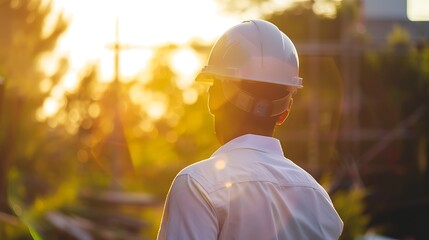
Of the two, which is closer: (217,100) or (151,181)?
(217,100)

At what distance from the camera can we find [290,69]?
352 centimetres

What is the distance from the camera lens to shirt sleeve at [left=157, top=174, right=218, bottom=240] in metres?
3.07

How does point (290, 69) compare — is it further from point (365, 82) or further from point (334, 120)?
point (365, 82)

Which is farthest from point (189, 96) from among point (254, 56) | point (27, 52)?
point (254, 56)

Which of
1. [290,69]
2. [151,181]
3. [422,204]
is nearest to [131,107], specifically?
[151,181]

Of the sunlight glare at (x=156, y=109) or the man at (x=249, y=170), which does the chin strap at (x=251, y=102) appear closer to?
the man at (x=249, y=170)

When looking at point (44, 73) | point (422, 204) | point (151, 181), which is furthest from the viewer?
point (151, 181)

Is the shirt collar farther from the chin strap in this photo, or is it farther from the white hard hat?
the white hard hat

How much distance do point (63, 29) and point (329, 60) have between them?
19.7m

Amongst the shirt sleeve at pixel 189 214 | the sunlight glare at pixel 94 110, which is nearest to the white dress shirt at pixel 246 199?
the shirt sleeve at pixel 189 214

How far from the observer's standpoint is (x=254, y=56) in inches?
138

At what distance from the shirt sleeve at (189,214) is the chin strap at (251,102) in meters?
0.34

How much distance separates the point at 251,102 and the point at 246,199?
33 centimetres

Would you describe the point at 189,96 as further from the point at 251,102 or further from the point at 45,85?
the point at 251,102
